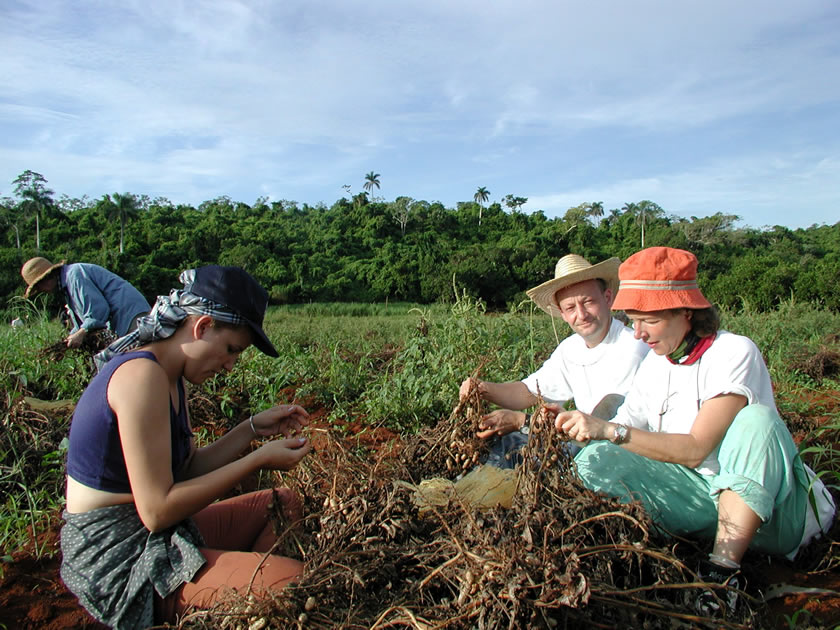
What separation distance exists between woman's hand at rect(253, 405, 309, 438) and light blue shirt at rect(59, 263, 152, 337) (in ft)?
8.97

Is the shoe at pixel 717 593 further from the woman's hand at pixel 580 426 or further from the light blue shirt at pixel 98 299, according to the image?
the light blue shirt at pixel 98 299

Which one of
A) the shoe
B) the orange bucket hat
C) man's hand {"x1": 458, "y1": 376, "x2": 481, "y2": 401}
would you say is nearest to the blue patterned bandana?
man's hand {"x1": 458, "y1": 376, "x2": 481, "y2": 401}

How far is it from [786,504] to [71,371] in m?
4.75

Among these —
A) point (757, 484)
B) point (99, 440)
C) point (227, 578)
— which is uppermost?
point (99, 440)

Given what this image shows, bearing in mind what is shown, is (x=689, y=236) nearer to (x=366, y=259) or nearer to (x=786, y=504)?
(x=366, y=259)

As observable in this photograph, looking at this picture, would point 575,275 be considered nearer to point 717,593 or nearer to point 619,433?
point 619,433

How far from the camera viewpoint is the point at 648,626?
54.6 inches

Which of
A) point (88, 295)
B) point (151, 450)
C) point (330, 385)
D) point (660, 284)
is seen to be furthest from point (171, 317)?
point (88, 295)

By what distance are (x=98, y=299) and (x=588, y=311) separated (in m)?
3.60

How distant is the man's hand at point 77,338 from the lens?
4.42 m

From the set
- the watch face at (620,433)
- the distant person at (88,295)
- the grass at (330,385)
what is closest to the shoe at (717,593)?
the watch face at (620,433)

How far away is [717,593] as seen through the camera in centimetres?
171

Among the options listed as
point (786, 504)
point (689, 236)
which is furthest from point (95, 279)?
point (689, 236)

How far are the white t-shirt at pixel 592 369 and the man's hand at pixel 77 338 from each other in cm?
346
